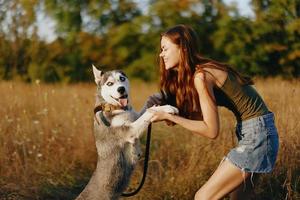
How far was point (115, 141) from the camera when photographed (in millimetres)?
5055

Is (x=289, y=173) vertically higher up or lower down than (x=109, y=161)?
lower down

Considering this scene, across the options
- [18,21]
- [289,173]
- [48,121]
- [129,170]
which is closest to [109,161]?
[129,170]

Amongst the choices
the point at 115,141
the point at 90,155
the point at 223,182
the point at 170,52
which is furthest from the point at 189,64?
the point at 90,155

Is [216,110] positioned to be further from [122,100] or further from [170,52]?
[122,100]

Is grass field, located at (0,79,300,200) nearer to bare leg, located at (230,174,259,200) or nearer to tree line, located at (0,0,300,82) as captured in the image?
bare leg, located at (230,174,259,200)

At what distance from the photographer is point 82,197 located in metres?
5.09

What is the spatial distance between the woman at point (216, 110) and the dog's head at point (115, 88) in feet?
1.62

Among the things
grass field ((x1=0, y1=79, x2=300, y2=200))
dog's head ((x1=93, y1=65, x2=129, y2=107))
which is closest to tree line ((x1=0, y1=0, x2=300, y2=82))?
grass field ((x1=0, y1=79, x2=300, y2=200))

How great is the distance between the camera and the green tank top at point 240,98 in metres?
Answer: 4.39

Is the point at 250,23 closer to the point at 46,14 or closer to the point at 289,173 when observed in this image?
the point at 46,14

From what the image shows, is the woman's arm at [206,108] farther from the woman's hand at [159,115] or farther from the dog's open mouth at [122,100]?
the dog's open mouth at [122,100]

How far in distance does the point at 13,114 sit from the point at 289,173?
13.3ft

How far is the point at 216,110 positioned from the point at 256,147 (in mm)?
413

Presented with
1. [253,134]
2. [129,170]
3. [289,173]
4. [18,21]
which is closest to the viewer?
[253,134]
